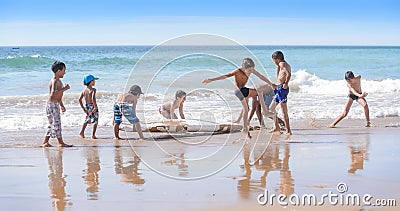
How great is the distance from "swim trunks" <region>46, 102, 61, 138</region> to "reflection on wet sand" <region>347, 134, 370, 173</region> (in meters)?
4.66

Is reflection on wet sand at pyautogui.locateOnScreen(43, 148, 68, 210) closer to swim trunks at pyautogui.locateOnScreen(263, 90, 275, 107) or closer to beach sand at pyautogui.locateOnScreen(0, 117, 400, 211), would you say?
beach sand at pyautogui.locateOnScreen(0, 117, 400, 211)

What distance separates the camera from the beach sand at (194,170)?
15.9ft

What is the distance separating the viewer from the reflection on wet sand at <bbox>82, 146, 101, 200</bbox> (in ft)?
16.8

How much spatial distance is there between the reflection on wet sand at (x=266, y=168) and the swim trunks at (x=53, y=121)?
3.10m

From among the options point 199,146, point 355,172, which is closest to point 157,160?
point 199,146

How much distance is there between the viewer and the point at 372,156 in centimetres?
686

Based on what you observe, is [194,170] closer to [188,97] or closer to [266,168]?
[266,168]

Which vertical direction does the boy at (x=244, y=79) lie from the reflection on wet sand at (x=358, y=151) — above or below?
above

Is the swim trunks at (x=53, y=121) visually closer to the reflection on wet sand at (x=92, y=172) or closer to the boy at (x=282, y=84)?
the reflection on wet sand at (x=92, y=172)

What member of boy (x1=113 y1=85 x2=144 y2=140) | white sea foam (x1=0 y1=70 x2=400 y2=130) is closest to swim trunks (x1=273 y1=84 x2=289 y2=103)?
white sea foam (x1=0 y1=70 x2=400 y2=130)

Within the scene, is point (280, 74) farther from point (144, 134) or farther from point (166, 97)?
point (166, 97)

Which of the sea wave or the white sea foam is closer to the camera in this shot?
the white sea foam

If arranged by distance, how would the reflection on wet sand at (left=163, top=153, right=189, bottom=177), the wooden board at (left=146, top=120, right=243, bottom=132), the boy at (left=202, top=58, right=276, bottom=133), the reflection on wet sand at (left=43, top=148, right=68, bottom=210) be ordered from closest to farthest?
the reflection on wet sand at (left=43, top=148, right=68, bottom=210), the reflection on wet sand at (left=163, top=153, right=189, bottom=177), the boy at (left=202, top=58, right=276, bottom=133), the wooden board at (left=146, top=120, right=243, bottom=132)

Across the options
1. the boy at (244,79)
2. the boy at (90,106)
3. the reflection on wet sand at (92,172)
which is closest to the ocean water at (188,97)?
the boy at (244,79)
